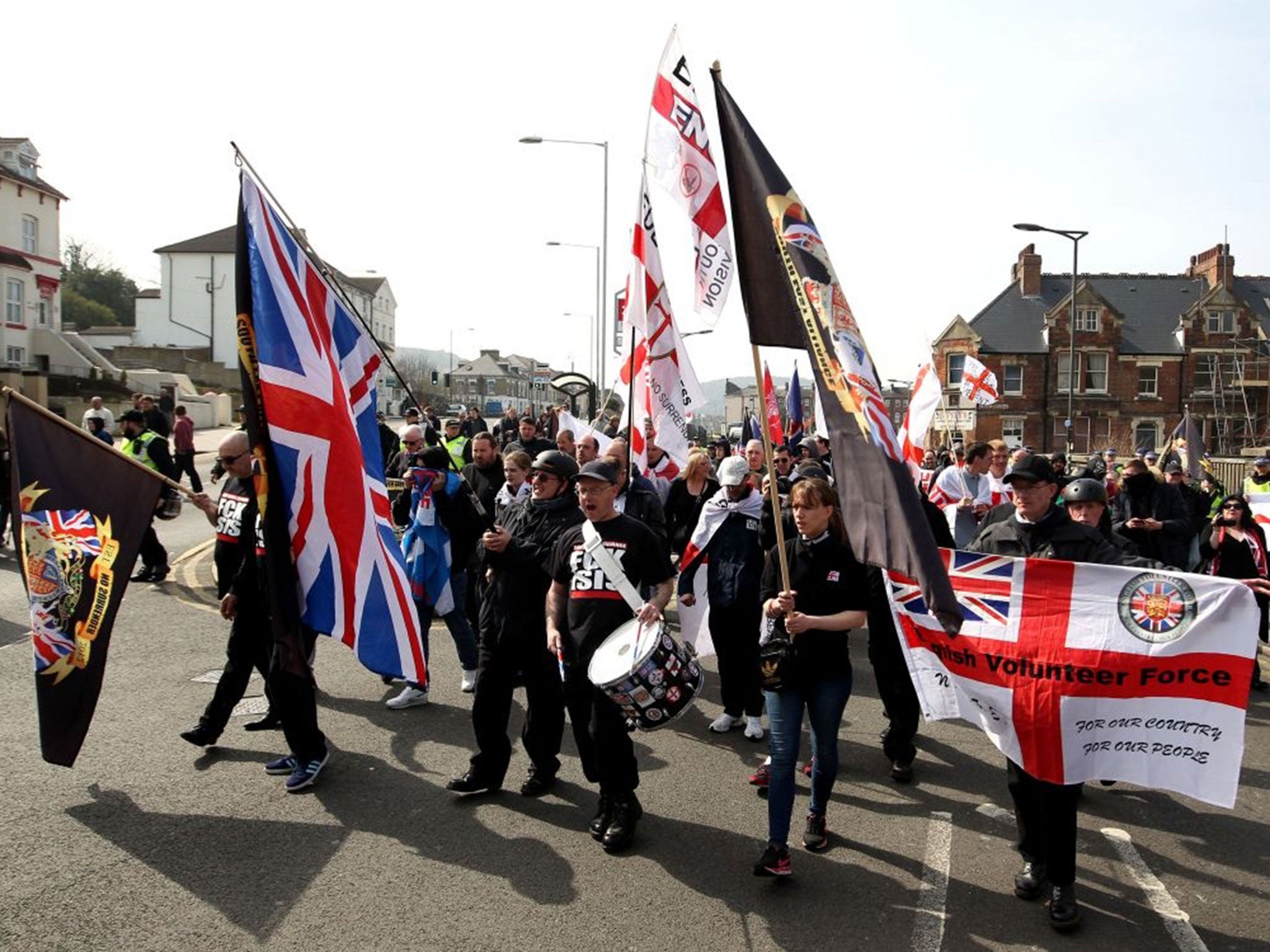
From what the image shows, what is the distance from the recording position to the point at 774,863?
4.59m

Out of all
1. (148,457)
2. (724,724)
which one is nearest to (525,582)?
(724,724)

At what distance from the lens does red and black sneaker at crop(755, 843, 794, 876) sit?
15.1 ft

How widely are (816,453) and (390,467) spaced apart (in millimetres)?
6230

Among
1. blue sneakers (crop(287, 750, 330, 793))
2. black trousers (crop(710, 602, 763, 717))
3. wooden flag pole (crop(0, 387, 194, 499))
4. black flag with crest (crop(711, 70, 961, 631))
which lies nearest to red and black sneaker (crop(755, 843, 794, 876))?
black flag with crest (crop(711, 70, 961, 631))

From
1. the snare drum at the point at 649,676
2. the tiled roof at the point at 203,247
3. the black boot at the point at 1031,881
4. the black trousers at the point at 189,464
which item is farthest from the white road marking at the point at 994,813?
the tiled roof at the point at 203,247

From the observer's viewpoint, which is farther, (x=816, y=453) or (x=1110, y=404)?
(x=1110, y=404)

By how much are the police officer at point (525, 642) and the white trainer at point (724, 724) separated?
4.78ft

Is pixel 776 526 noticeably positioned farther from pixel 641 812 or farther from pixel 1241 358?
pixel 1241 358

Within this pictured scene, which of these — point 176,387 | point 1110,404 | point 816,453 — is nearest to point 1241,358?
point 1110,404

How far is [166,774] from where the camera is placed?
5816mm

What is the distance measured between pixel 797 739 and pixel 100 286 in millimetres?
85940

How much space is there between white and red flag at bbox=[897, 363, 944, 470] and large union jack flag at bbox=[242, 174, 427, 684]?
752 centimetres

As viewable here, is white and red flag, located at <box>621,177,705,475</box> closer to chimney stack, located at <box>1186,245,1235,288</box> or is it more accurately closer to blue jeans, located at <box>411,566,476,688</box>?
blue jeans, located at <box>411,566,476,688</box>

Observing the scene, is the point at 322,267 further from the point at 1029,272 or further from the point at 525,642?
the point at 1029,272
